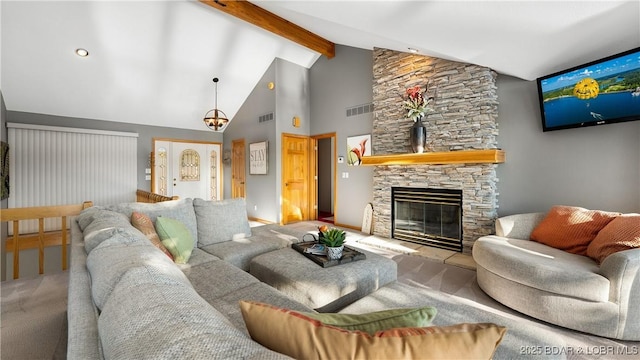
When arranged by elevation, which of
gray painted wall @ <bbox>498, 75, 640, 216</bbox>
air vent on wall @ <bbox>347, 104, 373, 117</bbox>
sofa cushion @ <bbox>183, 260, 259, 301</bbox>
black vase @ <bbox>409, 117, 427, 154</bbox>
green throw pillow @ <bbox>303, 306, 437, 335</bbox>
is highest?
air vent on wall @ <bbox>347, 104, 373, 117</bbox>

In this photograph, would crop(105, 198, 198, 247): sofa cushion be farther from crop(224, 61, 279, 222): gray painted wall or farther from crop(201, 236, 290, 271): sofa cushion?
crop(224, 61, 279, 222): gray painted wall

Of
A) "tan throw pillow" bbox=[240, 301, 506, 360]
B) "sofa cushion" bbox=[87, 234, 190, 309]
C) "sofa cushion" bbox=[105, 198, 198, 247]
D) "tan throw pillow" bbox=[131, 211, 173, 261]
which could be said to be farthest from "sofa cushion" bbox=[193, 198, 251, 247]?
"tan throw pillow" bbox=[240, 301, 506, 360]

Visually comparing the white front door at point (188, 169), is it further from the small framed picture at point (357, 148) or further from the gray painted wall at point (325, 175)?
the small framed picture at point (357, 148)

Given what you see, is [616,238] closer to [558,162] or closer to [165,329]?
[558,162]

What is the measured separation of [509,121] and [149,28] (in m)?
5.56

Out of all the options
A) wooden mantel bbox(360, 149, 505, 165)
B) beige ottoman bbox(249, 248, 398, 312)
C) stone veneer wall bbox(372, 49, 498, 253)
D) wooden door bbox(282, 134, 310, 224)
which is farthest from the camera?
wooden door bbox(282, 134, 310, 224)

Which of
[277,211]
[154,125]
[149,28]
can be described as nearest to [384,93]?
[277,211]

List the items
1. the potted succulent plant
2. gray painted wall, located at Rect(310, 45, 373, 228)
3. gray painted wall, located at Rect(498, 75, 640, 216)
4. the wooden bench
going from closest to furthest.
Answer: the potted succulent plant
the wooden bench
gray painted wall, located at Rect(498, 75, 640, 216)
gray painted wall, located at Rect(310, 45, 373, 228)

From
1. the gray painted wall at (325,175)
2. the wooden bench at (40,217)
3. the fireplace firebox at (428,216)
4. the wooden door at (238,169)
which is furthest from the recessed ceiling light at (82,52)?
the fireplace firebox at (428,216)

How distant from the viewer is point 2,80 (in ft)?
14.7

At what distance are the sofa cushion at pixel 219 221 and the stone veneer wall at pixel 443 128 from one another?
2.56 metres

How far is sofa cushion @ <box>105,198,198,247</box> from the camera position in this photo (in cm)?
258

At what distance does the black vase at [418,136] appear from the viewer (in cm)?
400

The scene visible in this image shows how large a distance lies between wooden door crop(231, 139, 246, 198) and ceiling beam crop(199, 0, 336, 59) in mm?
2902
